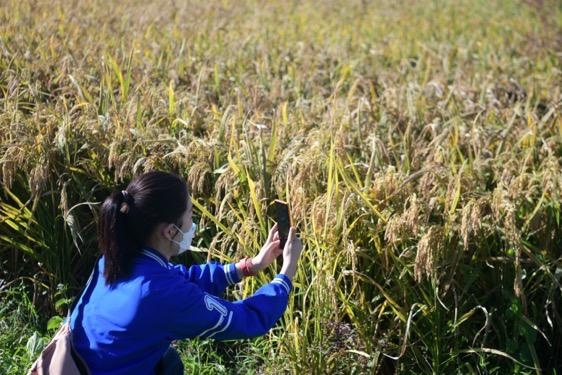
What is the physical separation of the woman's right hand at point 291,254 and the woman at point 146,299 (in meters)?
0.11

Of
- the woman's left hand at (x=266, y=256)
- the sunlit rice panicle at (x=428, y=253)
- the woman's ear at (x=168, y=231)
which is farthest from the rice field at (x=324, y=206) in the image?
the woman's ear at (x=168, y=231)

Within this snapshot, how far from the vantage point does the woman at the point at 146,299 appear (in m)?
2.47

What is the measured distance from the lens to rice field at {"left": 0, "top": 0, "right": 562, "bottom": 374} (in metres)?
3.40

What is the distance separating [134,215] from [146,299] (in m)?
0.24

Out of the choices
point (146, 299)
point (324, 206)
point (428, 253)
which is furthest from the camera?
point (324, 206)

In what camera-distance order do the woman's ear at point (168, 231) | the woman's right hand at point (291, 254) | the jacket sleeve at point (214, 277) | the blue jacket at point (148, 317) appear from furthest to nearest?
the jacket sleeve at point (214, 277) → the woman's right hand at point (291, 254) → the woman's ear at point (168, 231) → the blue jacket at point (148, 317)

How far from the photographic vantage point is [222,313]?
2.53m

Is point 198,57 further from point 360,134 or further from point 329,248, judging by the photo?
point 329,248

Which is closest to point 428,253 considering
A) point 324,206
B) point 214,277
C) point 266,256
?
point 324,206

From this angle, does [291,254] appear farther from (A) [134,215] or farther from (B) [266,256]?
(A) [134,215]

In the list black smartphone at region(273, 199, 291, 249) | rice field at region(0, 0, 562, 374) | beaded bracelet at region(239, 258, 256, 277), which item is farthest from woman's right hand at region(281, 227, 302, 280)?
rice field at region(0, 0, 562, 374)

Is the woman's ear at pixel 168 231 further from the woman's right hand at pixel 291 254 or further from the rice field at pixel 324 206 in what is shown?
the rice field at pixel 324 206

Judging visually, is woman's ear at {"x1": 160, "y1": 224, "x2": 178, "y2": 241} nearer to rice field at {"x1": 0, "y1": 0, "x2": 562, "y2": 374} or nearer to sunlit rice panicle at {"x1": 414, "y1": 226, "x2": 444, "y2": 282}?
rice field at {"x1": 0, "y1": 0, "x2": 562, "y2": 374}

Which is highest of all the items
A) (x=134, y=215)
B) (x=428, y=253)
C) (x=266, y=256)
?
(x=134, y=215)
